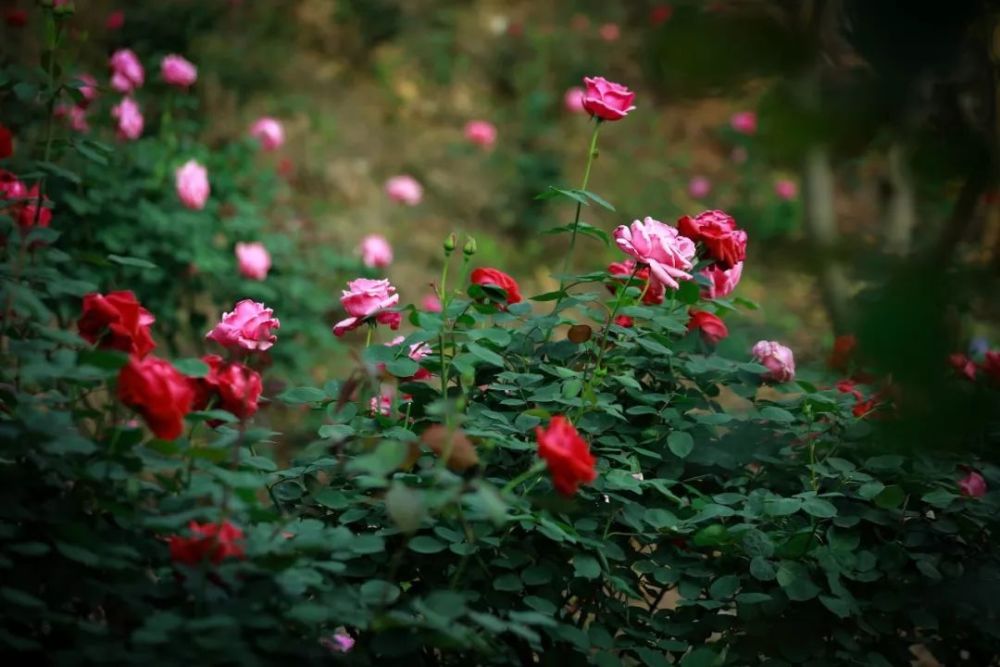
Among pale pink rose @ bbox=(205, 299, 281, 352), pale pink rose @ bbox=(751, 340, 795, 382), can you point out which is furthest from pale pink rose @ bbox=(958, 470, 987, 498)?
pale pink rose @ bbox=(205, 299, 281, 352)

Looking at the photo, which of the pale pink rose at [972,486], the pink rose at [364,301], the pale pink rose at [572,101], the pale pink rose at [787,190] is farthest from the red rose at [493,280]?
the pale pink rose at [787,190]

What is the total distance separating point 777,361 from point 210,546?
911 mm

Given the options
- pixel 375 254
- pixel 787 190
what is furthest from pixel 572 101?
pixel 375 254

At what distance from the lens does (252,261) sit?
9.53 feet

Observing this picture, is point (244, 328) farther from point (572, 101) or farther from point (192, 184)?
point (572, 101)

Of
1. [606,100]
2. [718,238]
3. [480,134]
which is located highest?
[606,100]

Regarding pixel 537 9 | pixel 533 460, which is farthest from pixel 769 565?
pixel 537 9

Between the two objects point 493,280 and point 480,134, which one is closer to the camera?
point 493,280

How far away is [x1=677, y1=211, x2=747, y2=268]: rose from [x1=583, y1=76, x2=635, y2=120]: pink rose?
0.20 metres

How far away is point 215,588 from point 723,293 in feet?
2.98

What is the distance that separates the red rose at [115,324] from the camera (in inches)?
45.1

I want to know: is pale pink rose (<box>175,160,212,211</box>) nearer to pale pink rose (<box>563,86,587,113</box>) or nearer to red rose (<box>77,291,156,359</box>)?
red rose (<box>77,291,156,359</box>)

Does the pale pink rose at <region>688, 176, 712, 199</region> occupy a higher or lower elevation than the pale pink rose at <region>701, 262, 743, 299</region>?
lower

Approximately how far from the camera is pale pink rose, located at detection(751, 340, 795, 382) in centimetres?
152
